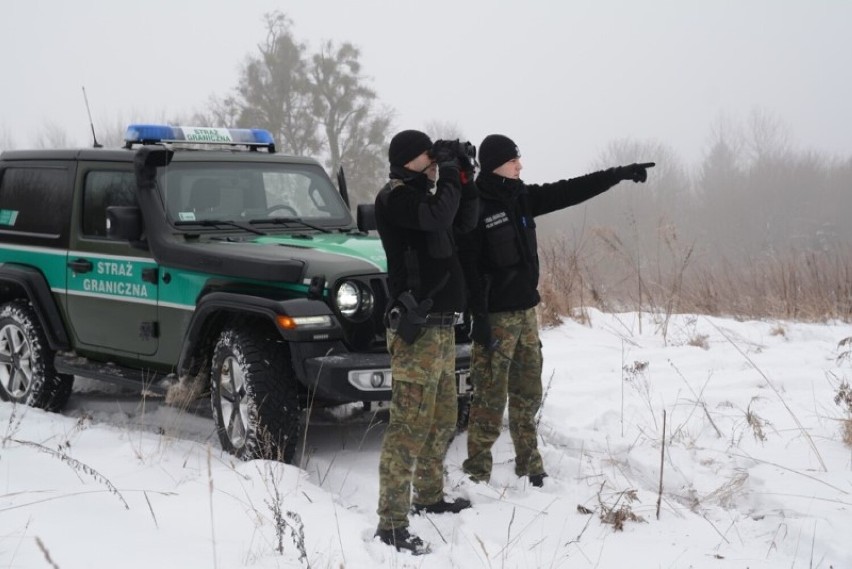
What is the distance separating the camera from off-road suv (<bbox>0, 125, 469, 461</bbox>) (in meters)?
4.80

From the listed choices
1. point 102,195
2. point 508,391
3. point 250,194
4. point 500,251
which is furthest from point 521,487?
point 102,195

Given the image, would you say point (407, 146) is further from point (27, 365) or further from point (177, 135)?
point (27, 365)

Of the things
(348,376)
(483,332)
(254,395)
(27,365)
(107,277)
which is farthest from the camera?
(27,365)

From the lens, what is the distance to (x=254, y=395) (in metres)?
4.78

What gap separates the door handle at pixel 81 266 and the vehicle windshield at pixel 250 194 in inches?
31.4

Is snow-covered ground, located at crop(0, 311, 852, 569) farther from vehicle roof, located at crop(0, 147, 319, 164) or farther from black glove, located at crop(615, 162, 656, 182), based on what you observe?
vehicle roof, located at crop(0, 147, 319, 164)

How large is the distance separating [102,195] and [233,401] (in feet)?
6.58

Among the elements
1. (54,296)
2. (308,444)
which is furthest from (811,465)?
(54,296)

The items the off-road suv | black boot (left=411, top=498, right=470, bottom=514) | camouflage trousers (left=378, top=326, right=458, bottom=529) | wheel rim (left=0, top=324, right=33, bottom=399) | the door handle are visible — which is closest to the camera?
camouflage trousers (left=378, top=326, right=458, bottom=529)

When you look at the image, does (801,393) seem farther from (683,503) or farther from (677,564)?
(677,564)

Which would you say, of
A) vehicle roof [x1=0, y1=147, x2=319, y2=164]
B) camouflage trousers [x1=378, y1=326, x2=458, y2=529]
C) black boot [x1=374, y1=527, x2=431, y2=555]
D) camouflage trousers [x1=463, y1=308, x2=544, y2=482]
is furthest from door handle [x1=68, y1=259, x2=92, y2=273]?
black boot [x1=374, y1=527, x2=431, y2=555]

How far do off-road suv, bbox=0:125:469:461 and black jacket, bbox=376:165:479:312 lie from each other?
0.91 m

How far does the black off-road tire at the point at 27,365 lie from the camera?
6.42 metres

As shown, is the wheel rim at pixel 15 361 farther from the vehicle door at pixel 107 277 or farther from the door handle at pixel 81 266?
the door handle at pixel 81 266
